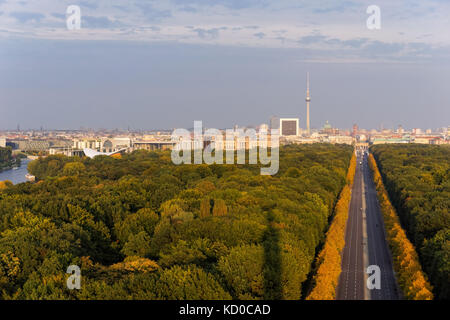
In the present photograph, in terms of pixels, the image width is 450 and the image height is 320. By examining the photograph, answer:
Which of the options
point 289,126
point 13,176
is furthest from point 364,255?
point 289,126

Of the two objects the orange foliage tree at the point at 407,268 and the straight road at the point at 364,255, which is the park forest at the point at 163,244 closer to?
the straight road at the point at 364,255

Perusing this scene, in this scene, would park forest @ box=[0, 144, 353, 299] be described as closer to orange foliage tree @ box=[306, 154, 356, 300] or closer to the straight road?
orange foliage tree @ box=[306, 154, 356, 300]

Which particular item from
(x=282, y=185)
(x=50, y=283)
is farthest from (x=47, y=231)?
(x=282, y=185)

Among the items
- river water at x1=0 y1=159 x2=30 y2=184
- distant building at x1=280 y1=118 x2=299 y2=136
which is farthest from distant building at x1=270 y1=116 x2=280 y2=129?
river water at x1=0 y1=159 x2=30 y2=184

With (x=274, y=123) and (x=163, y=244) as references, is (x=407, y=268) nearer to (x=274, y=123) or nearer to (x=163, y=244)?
(x=163, y=244)

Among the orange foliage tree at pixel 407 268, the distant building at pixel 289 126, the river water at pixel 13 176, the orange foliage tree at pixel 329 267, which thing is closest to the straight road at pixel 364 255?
the orange foliage tree at pixel 407 268

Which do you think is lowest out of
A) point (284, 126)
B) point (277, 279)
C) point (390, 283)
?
point (390, 283)
